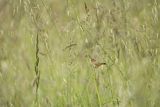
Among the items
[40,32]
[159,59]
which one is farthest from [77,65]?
[159,59]

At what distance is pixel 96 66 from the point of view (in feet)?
5.67

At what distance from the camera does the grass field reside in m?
1.76

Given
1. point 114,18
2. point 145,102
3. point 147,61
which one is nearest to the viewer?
point 145,102

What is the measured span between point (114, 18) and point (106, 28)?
7cm

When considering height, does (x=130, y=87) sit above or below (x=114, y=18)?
below

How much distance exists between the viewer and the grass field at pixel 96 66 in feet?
5.79

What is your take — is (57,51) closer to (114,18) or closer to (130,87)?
(114,18)

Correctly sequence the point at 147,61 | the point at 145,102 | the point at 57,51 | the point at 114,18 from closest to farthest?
1. the point at 145,102
2. the point at 147,61
3. the point at 114,18
4. the point at 57,51

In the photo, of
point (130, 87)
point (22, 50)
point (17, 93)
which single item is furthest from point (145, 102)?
point (22, 50)

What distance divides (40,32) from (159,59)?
501mm

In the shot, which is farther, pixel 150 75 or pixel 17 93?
pixel 17 93

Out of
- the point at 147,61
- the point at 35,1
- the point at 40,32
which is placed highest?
the point at 35,1

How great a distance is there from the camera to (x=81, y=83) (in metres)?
1.96

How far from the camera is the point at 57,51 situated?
2336mm
